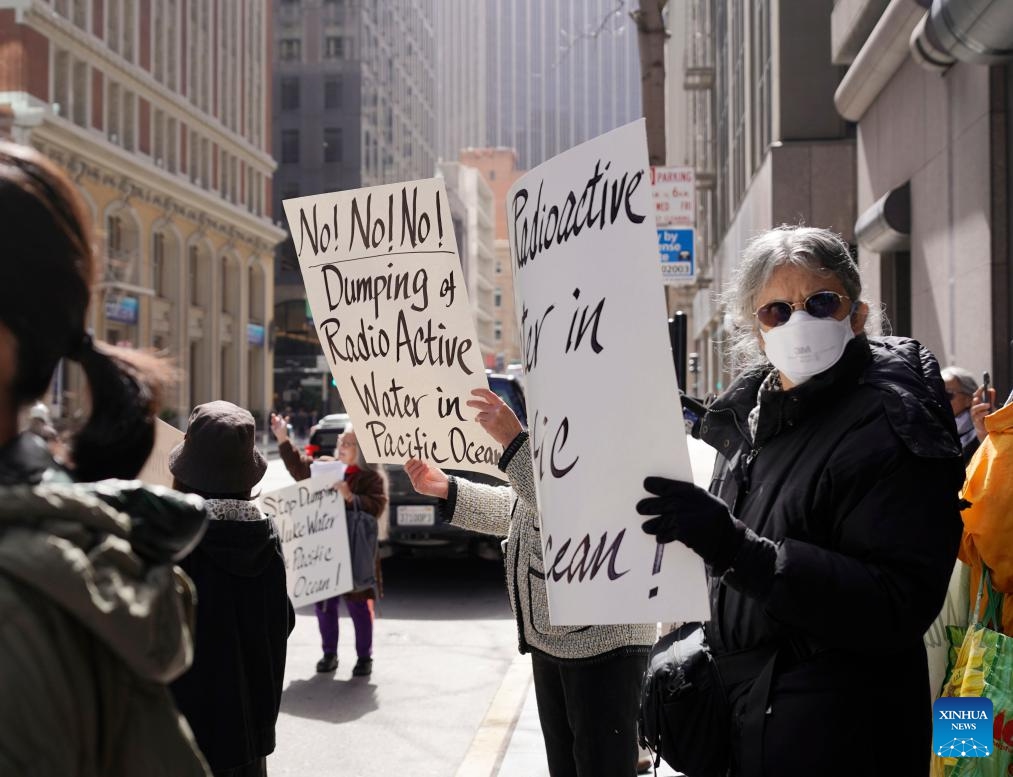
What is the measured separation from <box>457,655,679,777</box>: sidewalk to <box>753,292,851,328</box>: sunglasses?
8.34 ft

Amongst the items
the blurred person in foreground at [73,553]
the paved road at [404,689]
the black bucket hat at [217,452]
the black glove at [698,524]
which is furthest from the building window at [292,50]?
the blurred person in foreground at [73,553]

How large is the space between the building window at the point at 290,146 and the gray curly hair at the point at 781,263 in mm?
75023

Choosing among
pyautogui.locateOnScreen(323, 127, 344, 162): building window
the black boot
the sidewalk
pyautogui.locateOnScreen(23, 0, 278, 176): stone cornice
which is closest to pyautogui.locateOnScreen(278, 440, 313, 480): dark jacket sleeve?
the black boot

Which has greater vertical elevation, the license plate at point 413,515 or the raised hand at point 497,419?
the raised hand at point 497,419

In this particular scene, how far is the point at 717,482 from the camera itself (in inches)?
113

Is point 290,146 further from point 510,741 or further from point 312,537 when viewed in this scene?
point 510,741

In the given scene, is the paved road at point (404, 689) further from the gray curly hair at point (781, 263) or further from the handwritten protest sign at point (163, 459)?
the gray curly hair at point (781, 263)

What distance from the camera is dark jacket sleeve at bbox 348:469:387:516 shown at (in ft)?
24.8

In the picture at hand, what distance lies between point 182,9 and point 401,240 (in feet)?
157

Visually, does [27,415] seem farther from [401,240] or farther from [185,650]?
[401,240]

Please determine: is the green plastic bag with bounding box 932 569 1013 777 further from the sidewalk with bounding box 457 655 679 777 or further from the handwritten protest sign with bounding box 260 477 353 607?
the handwritten protest sign with bounding box 260 477 353 607

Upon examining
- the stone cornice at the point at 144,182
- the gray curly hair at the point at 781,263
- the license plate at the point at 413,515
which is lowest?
the license plate at the point at 413,515

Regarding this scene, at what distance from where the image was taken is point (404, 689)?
6867 mm

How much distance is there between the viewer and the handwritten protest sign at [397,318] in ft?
12.5
